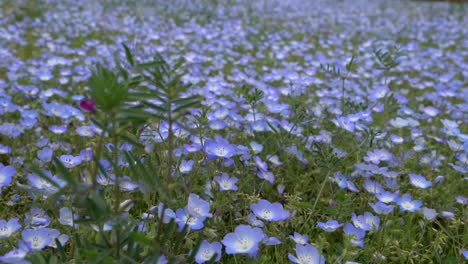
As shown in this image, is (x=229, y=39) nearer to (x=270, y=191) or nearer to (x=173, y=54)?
(x=173, y=54)

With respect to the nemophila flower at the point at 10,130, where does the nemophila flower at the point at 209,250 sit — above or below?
below

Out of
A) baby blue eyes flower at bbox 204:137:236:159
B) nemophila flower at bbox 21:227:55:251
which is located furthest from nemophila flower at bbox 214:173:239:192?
nemophila flower at bbox 21:227:55:251

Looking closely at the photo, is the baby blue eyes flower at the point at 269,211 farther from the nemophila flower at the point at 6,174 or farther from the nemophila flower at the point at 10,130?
the nemophila flower at the point at 10,130

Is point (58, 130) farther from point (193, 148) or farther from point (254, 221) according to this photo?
point (254, 221)

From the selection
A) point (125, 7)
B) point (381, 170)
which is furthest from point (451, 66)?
point (125, 7)

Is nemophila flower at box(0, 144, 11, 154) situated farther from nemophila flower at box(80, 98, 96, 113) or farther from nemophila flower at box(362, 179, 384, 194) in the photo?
nemophila flower at box(362, 179, 384, 194)

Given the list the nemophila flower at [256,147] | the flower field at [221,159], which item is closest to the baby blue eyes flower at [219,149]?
the flower field at [221,159]
